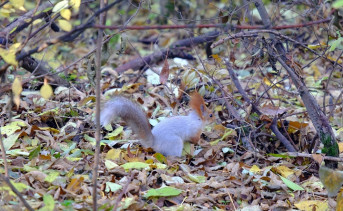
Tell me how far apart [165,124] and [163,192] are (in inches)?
32.2

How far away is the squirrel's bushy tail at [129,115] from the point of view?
10.1ft

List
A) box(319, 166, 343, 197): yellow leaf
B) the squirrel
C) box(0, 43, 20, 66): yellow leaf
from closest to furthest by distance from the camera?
box(0, 43, 20, 66): yellow leaf → box(319, 166, 343, 197): yellow leaf → the squirrel

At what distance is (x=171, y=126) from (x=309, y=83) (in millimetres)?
1993

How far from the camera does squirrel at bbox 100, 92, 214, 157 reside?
126 inches

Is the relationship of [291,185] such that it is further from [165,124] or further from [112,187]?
[112,187]

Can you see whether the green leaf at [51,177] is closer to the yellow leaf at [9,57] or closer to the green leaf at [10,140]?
the green leaf at [10,140]

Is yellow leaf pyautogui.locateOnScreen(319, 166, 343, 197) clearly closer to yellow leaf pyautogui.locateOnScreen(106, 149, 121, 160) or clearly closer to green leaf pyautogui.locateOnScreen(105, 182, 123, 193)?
green leaf pyautogui.locateOnScreen(105, 182, 123, 193)

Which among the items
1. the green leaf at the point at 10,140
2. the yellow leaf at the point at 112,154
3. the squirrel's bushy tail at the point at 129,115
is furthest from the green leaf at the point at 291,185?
the green leaf at the point at 10,140

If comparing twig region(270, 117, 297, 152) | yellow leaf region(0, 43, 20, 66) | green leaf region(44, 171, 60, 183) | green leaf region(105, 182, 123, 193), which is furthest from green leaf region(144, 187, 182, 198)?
yellow leaf region(0, 43, 20, 66)

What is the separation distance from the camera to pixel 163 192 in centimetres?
275

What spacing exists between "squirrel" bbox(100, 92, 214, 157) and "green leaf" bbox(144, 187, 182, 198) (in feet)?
1.82

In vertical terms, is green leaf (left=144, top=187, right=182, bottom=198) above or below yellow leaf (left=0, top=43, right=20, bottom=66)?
below

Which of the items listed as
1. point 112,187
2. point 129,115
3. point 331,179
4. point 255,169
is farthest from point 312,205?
point 129,115

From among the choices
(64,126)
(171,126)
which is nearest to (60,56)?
(64,126)
